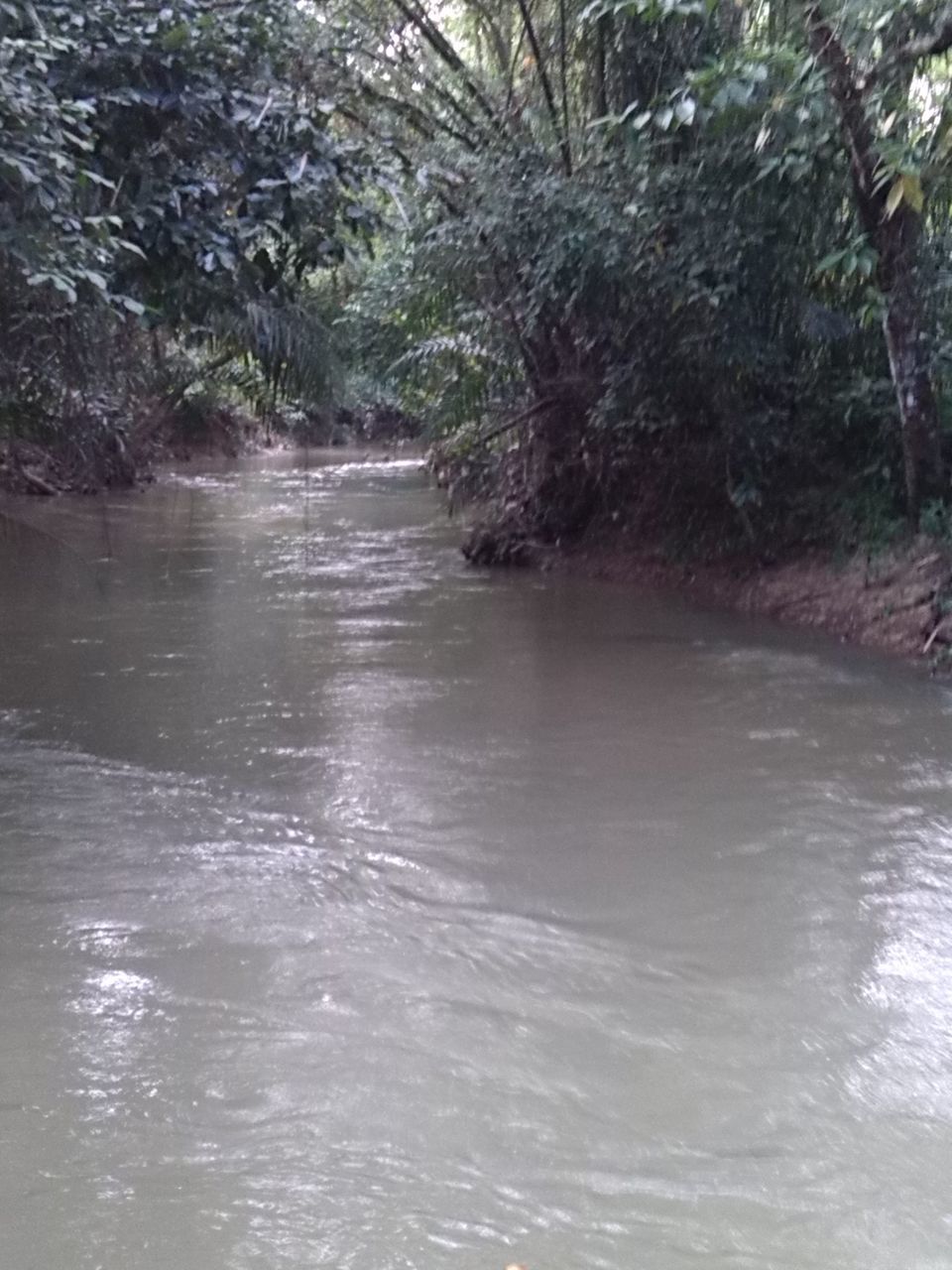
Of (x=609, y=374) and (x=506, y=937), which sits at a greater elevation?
(x=609, y=374)

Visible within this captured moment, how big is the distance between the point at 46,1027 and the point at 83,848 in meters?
1.49

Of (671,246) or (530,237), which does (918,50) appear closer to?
(671,246)

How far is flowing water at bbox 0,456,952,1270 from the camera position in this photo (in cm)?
304

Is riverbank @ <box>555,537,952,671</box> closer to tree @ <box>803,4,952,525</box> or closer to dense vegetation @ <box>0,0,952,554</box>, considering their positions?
dense vegetation @ <box>0,0,952,554</box>

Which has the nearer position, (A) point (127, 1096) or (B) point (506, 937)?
(A) point (127, 1096)

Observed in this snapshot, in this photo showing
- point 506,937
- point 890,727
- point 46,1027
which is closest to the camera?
point 46,1027

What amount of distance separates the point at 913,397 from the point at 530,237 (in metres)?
3.08

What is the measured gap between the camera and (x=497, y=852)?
528 cm

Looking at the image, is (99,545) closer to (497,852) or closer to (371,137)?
(371,137)

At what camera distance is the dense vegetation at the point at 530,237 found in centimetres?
588

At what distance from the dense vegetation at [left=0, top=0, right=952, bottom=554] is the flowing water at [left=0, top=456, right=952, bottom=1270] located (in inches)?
86.8

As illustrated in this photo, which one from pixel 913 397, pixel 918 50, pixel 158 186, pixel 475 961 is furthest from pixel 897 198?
pixel 475 961

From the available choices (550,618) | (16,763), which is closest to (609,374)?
(550,618)

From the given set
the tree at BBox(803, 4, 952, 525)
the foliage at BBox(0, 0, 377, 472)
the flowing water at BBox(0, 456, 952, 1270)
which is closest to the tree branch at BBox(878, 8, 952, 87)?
the tree at BBox(803, 4, 952, 525)
